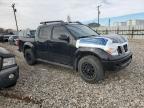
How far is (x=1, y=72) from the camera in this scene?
4.68 meters

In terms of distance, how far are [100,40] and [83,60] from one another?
792 millimetres

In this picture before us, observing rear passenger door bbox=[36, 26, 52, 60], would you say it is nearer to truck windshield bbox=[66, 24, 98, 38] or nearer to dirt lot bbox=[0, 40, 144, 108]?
dirt lot bbox=[0, 40, 144, 108]

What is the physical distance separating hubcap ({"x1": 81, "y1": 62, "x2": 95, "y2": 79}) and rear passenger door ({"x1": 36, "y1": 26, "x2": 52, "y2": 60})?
70.9 inches

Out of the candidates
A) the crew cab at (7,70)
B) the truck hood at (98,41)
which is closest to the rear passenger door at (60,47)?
the truck hood at (98,41)

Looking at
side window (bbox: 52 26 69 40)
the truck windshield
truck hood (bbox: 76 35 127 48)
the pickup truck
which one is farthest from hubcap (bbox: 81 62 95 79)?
side window (bbox: 52 26 69 40)

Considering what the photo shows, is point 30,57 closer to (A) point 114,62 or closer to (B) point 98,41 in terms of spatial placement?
(B) point 98,41

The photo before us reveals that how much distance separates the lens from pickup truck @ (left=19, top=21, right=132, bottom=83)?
5.60 metres

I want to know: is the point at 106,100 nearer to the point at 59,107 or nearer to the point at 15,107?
the point at 59,107

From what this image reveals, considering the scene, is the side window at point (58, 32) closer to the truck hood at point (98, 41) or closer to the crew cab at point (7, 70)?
the truck hood at point (98, 41)

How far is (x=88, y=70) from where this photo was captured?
594cm

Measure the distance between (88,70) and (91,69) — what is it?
0.11m

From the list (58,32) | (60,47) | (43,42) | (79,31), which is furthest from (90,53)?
(43,42)

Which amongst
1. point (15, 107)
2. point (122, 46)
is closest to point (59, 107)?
point (15, 107)

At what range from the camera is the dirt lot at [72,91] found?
15.0 ft
